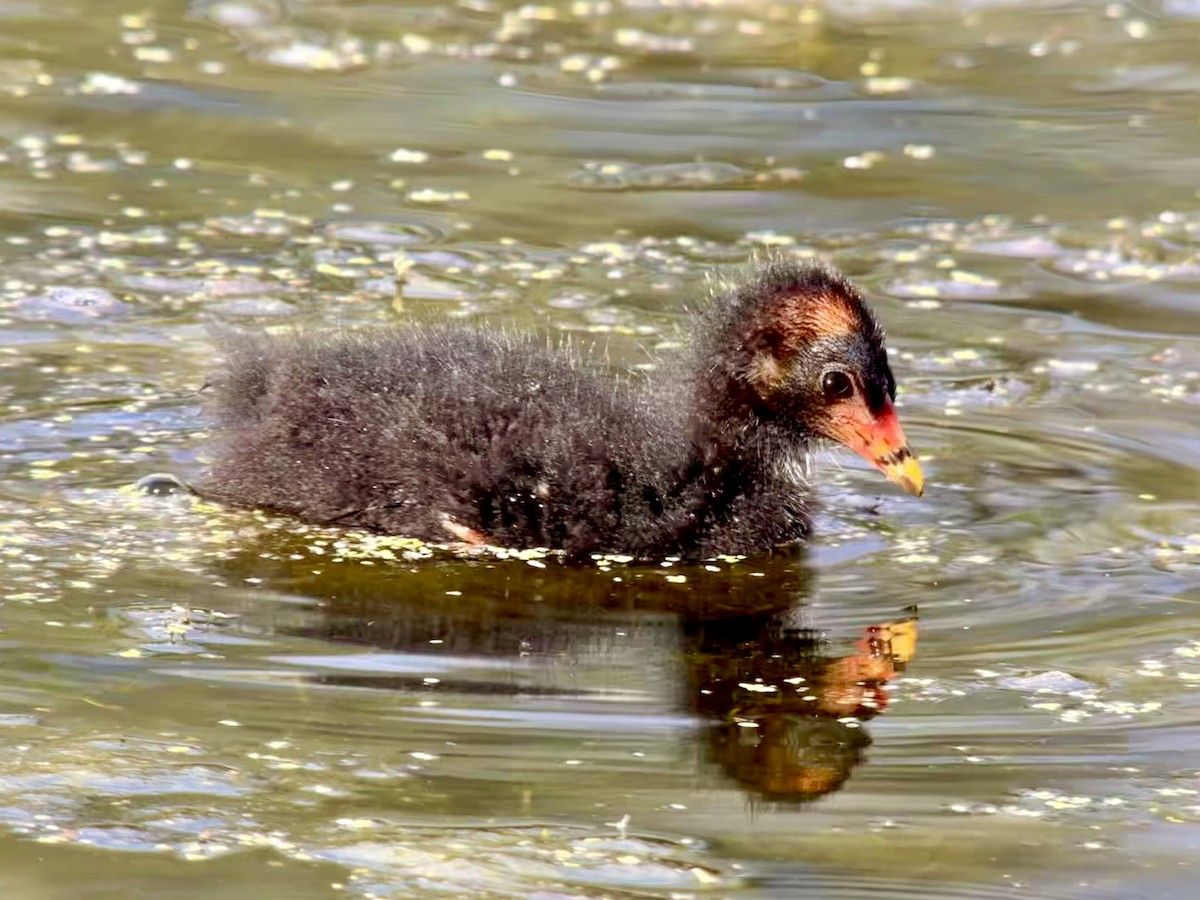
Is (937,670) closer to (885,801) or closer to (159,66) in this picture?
(885,801)

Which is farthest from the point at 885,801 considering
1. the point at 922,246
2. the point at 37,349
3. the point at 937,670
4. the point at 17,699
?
the point at 922,246

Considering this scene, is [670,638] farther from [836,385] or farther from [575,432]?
[836,385]

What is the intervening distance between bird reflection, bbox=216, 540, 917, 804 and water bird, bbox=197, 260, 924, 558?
0.16 metres

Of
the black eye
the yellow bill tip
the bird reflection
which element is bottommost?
the bird reflection

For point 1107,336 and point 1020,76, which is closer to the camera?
point 1107,336

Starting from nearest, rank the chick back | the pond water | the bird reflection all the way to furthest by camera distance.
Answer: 1. the pond water
2. the bird reflection
3. the chick back

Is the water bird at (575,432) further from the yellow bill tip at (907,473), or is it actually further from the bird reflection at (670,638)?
the bird reflection at (670,638)

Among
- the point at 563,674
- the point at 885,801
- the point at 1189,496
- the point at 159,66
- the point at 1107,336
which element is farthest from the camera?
the point at 159,66

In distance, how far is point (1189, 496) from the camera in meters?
7.09

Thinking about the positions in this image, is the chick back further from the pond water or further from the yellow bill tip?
the yellow bill tip

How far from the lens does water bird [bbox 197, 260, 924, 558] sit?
6.56 meters

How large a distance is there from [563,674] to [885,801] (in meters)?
1.00

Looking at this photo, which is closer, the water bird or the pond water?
the pond water

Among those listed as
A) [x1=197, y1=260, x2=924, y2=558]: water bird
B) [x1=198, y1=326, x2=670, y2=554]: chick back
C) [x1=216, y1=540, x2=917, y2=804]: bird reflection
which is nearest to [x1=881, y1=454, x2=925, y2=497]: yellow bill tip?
[x1=197, y1=260, x2=924, y2=558]: water bird
